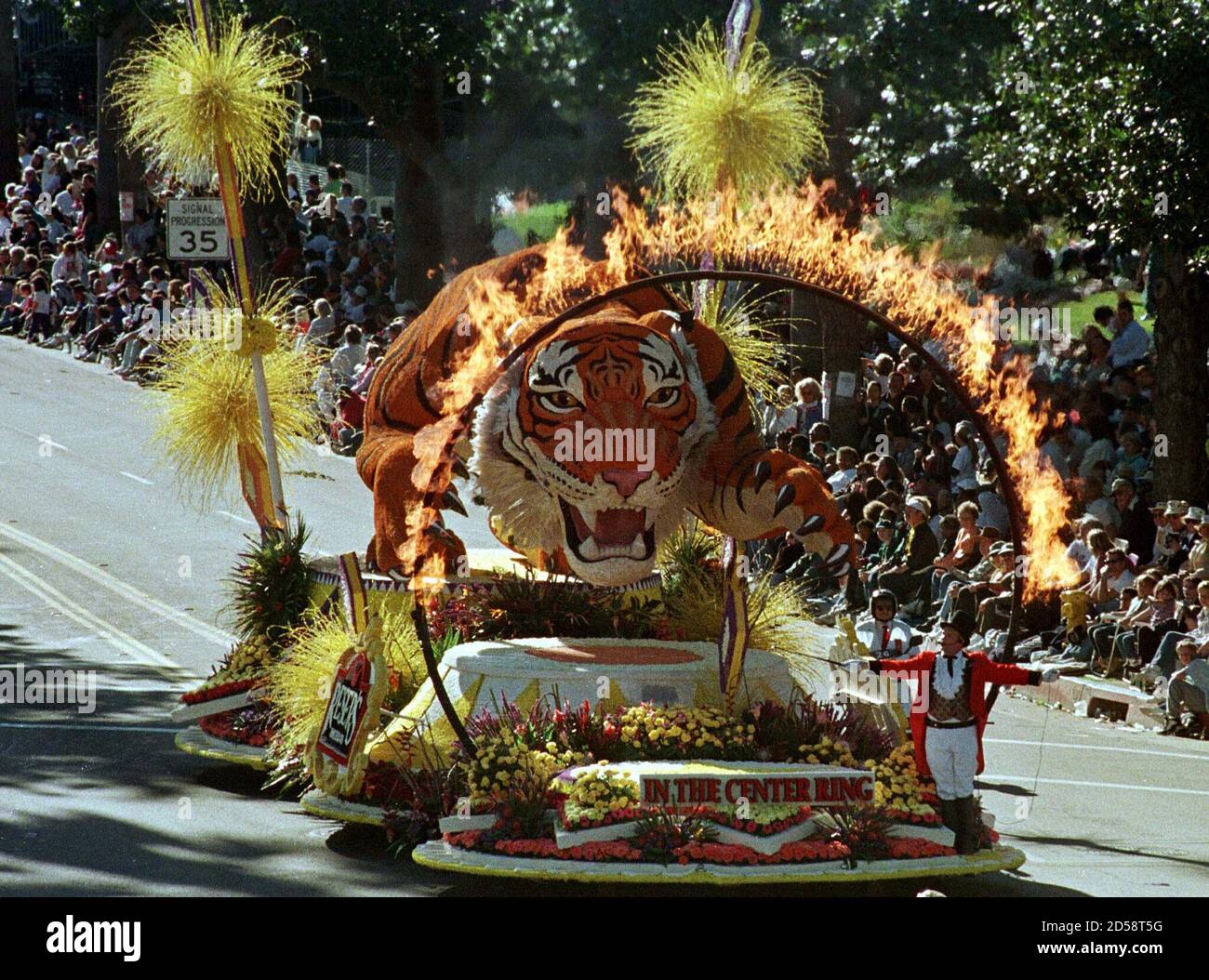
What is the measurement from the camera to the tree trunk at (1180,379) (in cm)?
1859

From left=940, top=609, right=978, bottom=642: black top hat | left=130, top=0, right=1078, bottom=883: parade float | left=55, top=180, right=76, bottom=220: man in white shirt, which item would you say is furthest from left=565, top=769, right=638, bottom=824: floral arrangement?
left=55, top=180, right=76, bottom=220: man in white shirt

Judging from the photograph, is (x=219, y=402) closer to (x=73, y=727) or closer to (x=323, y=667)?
(x=73, y=727)

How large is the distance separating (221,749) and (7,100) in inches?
1177

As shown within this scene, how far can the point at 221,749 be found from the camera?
13297 mm

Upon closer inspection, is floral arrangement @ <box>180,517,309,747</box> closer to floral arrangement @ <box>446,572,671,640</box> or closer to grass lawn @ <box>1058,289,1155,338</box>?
floral arrangement @ <box>446,572,671,640</box>

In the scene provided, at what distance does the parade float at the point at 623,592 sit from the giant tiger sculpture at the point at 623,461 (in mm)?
17

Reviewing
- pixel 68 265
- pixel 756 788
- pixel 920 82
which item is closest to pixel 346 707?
pixel 756 788

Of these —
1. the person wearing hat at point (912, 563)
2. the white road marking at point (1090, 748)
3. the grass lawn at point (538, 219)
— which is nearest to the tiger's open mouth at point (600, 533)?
the white road marking at point (1090, 748)

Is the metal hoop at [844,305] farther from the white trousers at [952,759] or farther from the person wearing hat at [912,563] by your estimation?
the person wearing hat at [912,563]

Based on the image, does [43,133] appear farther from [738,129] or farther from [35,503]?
[738,129]

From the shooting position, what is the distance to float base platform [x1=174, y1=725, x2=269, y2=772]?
13133 mm

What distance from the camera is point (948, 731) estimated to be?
10.9 metres

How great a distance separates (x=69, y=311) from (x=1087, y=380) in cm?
2025

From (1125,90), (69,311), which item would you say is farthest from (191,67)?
(69,311)
